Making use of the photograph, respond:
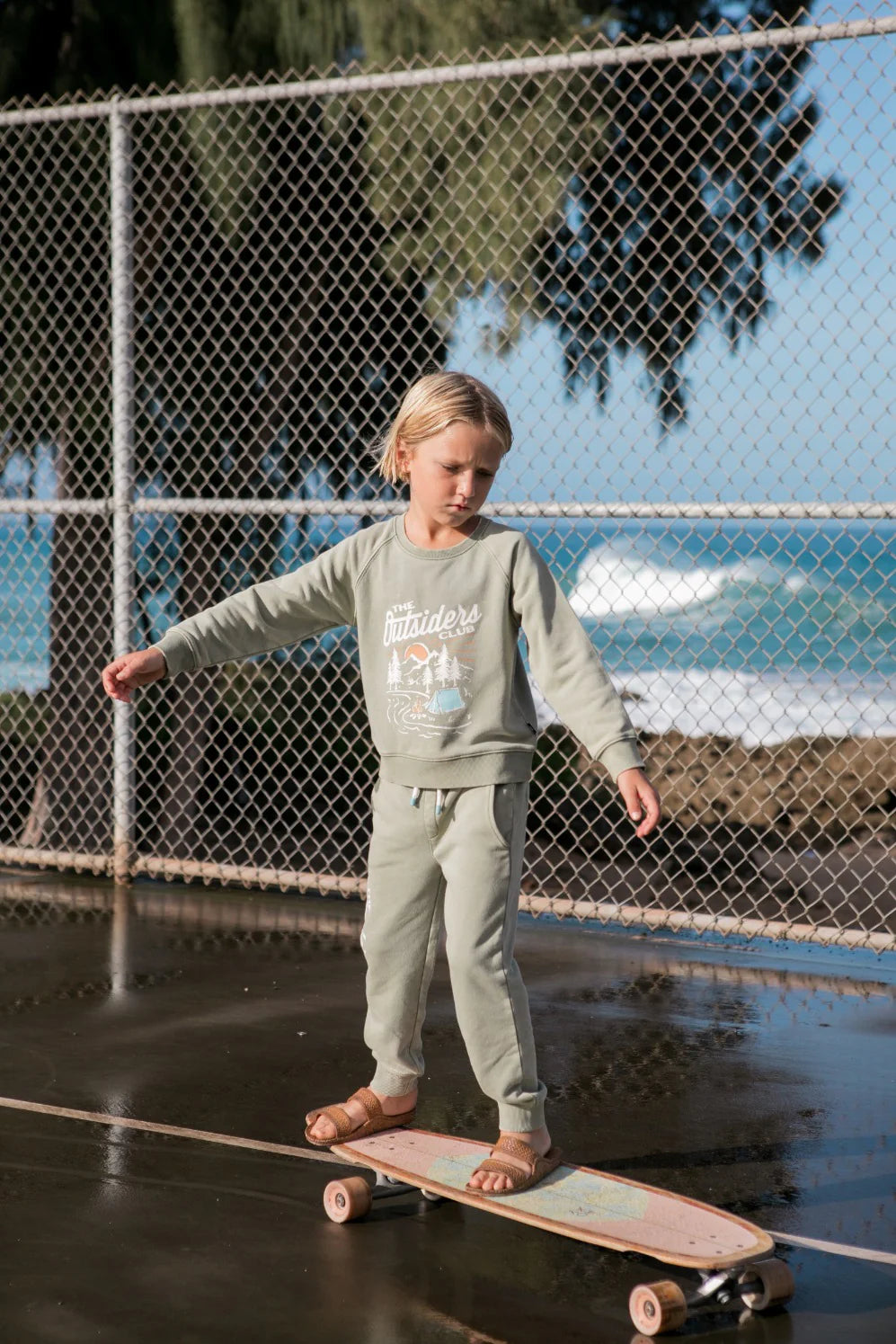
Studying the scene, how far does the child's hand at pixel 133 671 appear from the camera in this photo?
330 cm

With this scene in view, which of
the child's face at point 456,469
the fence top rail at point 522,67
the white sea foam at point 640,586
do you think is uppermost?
the white sea foam at point 640,586

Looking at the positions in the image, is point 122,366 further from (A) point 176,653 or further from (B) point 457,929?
(B) point 457,929

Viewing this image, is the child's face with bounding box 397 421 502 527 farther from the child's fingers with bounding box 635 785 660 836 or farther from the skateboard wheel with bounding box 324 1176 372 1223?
the skateboard wheel with bounding box 324 1176 372 1223

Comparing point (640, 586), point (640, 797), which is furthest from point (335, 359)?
point (640, 586)

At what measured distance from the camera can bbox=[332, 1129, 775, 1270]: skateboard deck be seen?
281 cm

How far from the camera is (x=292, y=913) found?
6.41m

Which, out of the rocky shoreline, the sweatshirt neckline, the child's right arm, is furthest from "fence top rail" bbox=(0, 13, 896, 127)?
the rocky shoreline

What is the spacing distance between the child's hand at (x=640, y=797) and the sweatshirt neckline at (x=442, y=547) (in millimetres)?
A: 595

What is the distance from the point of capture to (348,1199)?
3.16 m

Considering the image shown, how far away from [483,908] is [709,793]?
38.7 ft

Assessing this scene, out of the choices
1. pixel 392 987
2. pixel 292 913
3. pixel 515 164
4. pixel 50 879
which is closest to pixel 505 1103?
pixel 392 987

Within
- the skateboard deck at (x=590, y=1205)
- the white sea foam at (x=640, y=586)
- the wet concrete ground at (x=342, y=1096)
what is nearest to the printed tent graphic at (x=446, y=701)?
the skateboard deck at (x=590, y=1205)

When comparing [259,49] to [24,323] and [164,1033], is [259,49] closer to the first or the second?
[24,323]

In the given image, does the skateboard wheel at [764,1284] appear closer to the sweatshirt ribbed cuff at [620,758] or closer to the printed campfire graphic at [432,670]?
the sweatshirt ribbed cuff at [620,758]
